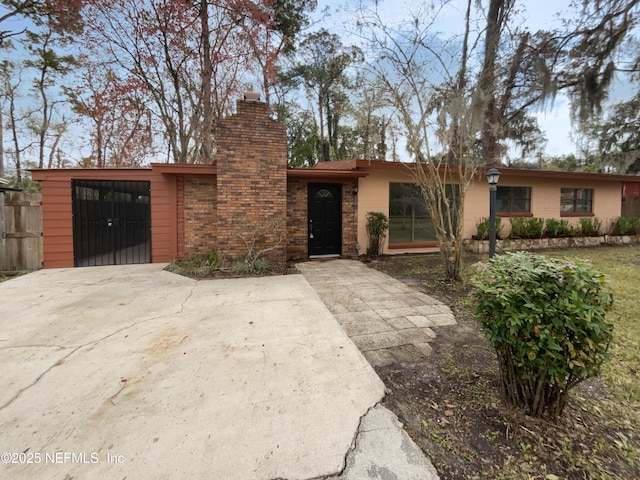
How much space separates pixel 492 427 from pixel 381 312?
1.93 m

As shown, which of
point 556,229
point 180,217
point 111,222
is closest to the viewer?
point 111,222

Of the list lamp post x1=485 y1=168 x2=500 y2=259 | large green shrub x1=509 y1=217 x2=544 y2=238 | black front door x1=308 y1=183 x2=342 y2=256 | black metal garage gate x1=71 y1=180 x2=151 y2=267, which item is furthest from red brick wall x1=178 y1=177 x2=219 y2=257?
large green shrub x1=509 y1=217 x2=544 y2=238

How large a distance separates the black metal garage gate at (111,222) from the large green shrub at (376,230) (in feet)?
18.3

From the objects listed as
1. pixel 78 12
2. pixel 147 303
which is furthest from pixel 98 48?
pixel 147 303

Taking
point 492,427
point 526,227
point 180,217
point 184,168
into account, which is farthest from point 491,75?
point 180,217

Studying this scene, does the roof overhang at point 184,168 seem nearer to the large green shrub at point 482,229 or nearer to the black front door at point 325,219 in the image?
the black front door at point 325,219

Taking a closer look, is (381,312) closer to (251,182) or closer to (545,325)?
(545,325)

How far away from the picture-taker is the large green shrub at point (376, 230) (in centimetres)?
739

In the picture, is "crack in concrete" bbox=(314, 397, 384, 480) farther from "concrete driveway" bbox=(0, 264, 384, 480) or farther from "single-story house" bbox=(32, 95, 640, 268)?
"single-story house" bbox=(32, 95, 640, 268)

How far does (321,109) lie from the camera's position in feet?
54.7

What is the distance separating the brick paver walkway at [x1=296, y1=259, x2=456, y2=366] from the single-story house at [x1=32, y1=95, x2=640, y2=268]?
1722 mm

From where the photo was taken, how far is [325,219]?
7398mm

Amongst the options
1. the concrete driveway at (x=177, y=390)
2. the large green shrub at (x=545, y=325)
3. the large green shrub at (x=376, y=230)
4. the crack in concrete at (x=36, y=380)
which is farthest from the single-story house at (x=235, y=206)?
the large green shrub at (x=545, y=325)

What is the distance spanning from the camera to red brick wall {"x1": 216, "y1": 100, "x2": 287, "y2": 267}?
5617 mm
